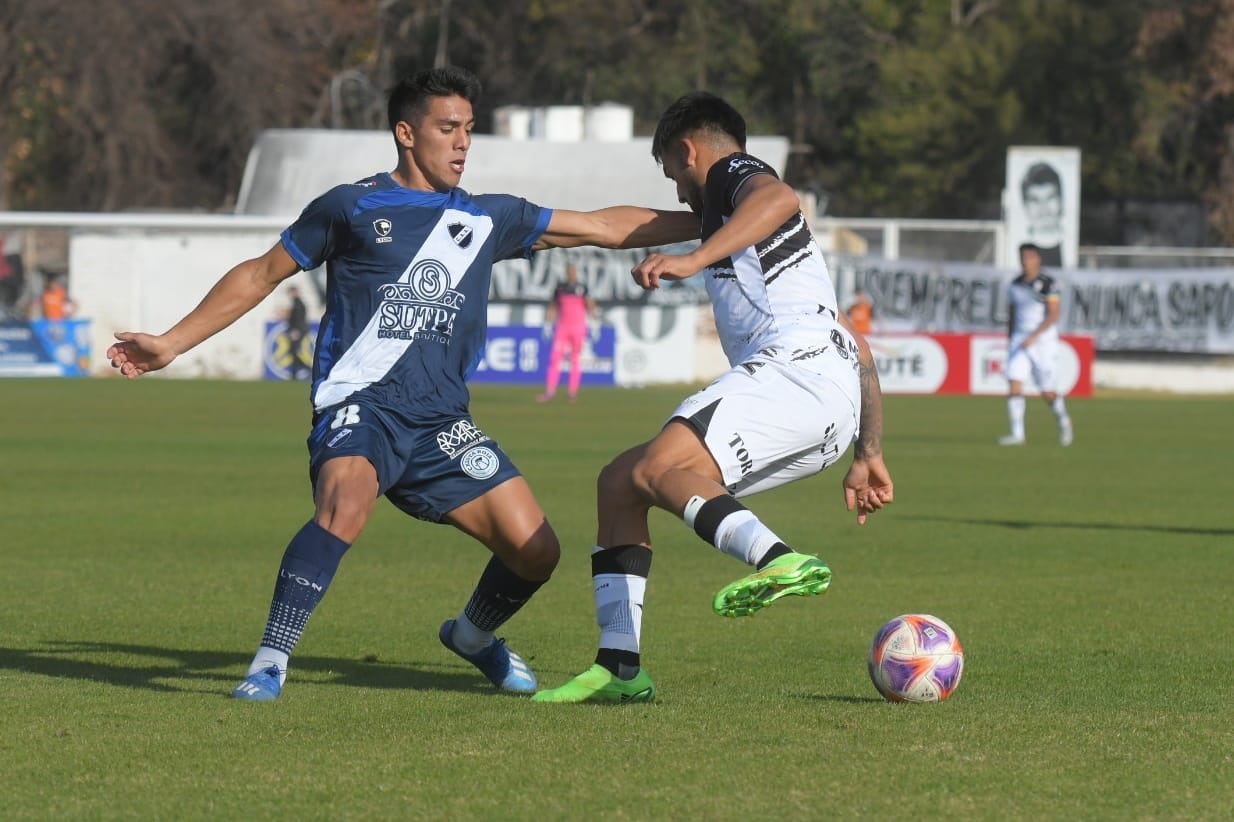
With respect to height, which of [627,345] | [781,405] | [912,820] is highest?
[781,405]

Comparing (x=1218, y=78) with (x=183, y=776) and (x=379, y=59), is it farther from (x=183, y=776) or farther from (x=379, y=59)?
(x=183, y=776)

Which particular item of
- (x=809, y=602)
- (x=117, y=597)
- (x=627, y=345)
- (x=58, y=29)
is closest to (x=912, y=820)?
(x=809, y=602)

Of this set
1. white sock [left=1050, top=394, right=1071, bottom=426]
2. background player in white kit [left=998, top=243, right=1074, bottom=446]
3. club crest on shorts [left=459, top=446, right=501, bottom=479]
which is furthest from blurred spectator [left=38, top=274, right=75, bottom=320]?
club crest on shorts [left=459, top=446, right=501, bottom=479]

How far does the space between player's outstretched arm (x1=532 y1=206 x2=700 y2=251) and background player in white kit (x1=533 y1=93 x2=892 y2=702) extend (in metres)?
0.33

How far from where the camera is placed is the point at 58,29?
155 ft

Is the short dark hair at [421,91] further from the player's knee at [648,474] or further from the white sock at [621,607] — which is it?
the white sock at [621,607]

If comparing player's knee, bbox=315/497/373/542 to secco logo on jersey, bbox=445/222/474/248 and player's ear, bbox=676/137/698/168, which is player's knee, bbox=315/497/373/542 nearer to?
secco logo on jersey, bbox=445/222/474/248

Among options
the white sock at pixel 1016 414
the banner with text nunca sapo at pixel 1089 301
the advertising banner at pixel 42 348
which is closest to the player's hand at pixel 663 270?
the white sock at pixel 1016 414

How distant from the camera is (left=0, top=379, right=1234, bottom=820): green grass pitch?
4918 mm

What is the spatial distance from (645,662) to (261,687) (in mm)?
1856

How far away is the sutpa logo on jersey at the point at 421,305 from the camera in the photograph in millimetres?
6605

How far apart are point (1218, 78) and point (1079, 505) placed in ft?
121

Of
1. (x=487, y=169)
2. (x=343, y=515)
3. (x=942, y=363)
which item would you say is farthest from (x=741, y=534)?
(x=487, y=169)

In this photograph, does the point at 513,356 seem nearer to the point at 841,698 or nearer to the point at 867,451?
the point at 867,451
